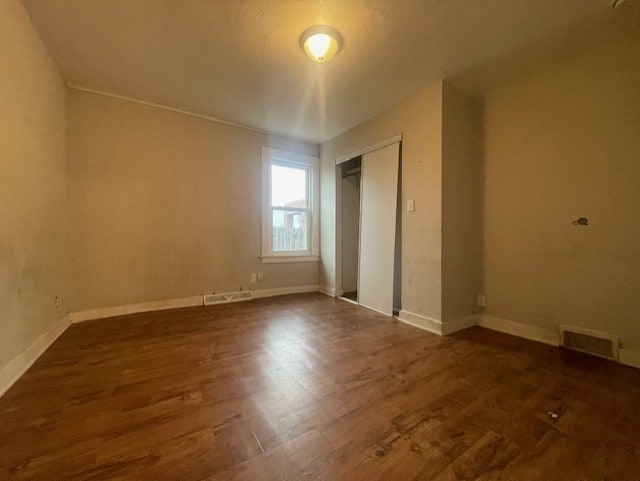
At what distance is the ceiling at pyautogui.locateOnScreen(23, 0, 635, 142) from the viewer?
1.74m

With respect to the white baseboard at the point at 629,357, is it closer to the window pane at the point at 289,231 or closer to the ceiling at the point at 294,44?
the ceiling at the point at 294,44

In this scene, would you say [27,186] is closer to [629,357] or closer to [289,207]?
[289,207]

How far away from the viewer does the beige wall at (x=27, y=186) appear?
1545 mm

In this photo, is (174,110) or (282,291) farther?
(282,291)

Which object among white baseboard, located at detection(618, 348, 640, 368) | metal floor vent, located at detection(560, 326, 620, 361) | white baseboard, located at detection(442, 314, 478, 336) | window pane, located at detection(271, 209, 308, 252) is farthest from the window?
white baseboard, located at detection(618, 348, 640, 368)

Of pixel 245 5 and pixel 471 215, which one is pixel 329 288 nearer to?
pixel 471 215

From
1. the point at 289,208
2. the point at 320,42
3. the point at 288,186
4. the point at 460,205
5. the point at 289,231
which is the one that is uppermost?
the point at 320,42

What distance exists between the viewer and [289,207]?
13.5ft

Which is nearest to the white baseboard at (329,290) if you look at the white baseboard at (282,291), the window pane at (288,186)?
the white baseboard at (282,291)

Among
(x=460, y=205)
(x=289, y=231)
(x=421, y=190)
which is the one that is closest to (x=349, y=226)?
(x=289, y=231)

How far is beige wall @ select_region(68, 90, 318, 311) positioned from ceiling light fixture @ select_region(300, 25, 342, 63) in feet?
6.35

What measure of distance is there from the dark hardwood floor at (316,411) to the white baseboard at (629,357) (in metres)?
0.10

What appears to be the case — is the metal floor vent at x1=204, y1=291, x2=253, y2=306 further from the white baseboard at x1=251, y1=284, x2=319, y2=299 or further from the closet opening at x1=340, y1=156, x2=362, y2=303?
the closet opening at x1=340, y1=156, x2=362, y2=303

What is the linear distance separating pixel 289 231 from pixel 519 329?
3117mm
